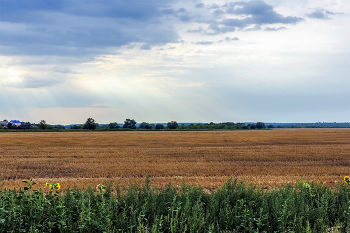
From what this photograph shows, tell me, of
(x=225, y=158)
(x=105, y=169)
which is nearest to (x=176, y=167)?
(x=105, y=169)

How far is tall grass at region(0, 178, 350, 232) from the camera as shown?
6280 millimetres

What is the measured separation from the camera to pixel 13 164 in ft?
66.6

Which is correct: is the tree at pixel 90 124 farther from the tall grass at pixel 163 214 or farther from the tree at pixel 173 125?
the tall grass at pixel 163 214

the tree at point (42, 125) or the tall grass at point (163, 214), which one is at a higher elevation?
the tree at point (42, 125)

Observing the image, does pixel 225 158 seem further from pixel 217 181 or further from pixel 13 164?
pixel 13 164

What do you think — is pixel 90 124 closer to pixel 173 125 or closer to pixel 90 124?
pixel 90 124

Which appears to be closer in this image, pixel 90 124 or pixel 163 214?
pixel 163 214

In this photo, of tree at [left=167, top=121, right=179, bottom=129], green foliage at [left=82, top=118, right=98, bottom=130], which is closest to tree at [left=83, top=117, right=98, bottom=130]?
green foliage at [left=82, top=118, right=98, bottom=130]

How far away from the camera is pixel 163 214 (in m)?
7.37

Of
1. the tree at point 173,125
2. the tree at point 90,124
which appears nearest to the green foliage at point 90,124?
the tree at point 90,124

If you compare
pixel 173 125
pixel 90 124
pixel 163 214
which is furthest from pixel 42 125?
pixel 163 214

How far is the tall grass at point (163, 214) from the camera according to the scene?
6280mm

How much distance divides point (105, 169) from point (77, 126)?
117m

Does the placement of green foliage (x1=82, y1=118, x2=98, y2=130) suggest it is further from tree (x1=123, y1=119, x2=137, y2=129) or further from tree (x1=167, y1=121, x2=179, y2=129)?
tree (x1=167, y1=121, x2=179, y2=129)
